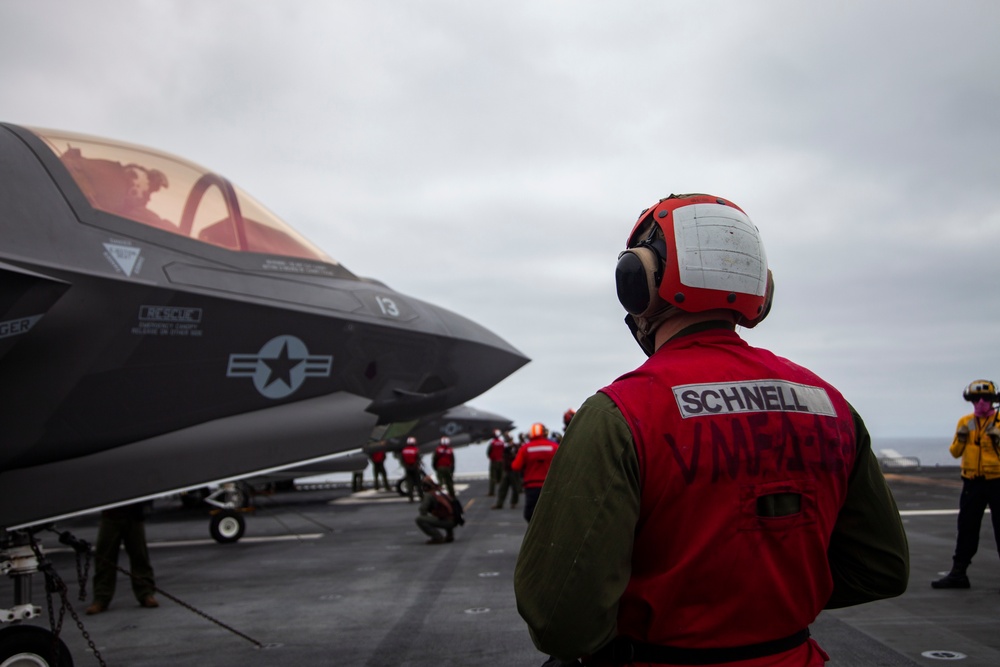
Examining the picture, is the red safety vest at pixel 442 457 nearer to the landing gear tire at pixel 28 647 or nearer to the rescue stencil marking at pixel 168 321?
A: the rescue stencil marking at pixel 168 321

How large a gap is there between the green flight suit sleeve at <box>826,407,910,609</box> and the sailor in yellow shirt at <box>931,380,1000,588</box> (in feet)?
20.3

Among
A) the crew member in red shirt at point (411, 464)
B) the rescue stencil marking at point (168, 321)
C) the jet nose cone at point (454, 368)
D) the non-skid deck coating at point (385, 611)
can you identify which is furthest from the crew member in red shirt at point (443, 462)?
the rescue stencil marking at point (168, 321)

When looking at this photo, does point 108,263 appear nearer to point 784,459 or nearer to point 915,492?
point 784,459

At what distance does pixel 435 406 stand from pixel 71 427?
308 centimetres

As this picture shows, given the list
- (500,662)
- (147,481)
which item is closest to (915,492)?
(500,662)

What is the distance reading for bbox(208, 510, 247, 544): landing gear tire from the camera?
13.7 m

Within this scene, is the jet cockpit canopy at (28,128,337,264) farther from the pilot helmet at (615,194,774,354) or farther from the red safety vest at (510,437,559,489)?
the red safety vest at (510,437,559,489)

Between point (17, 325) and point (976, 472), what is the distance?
7.76m

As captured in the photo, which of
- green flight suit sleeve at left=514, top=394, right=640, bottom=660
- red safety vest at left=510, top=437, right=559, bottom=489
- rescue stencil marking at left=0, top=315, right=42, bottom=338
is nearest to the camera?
green flight suit sleeve at left=514, top=394, right=640, bottom=660

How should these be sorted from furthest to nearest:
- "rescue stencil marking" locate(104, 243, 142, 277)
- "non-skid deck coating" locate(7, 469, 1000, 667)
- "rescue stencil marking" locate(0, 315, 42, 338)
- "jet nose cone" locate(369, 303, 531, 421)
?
"jet nose cone" locate(369, 303, 531, 421) → "non-skid deck coating" locate(7, 469, 1000, 667) → "rescue stencil marking" locate(104, 243, 142, 277) → "rescue stencil marking" locate(0, 315, 42, 338)

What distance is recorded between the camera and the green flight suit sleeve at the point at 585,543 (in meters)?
1.48

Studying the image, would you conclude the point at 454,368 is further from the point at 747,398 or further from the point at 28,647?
the point at 747,398

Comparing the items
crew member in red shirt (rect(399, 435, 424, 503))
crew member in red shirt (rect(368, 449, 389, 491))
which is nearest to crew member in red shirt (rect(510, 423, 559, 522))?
crew member in red shirt (rect(399, 435, 424, 503))

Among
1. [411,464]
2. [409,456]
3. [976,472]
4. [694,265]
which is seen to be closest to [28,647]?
[694,265]
